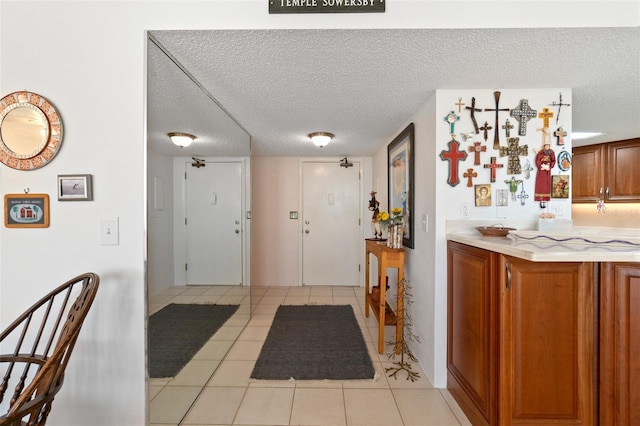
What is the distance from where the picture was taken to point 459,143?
185 centimetres

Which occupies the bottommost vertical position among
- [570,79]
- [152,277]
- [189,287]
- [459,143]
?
[189,287]

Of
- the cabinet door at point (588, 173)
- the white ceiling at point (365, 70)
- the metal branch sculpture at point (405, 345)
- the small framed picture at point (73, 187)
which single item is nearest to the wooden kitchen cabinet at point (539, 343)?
the metal branch sculpture at point (405, 345)

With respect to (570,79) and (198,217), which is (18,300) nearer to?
(198,217)

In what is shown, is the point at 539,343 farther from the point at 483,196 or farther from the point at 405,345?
the point at 405,345

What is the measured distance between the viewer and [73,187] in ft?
4.26

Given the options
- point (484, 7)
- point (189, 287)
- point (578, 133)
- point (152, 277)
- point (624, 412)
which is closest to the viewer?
point (624, 412)

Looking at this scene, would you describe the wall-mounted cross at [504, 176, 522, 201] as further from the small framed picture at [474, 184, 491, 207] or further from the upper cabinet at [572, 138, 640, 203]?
the upper cabinet at [572, 138, 640, 203]

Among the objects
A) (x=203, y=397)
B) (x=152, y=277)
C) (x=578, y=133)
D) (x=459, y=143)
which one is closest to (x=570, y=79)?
(x=459, y=143)

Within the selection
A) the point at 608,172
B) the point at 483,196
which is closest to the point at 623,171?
the point at 608,172

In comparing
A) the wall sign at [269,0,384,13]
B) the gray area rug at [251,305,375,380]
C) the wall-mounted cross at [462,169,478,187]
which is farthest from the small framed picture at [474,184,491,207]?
the gray area rug at [251,305,375,380]

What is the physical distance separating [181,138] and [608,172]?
4.56m

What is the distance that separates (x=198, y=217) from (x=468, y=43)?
1864 millimetres

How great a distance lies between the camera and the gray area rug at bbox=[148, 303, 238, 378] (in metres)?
1.36

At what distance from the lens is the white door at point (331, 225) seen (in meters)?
4.14
